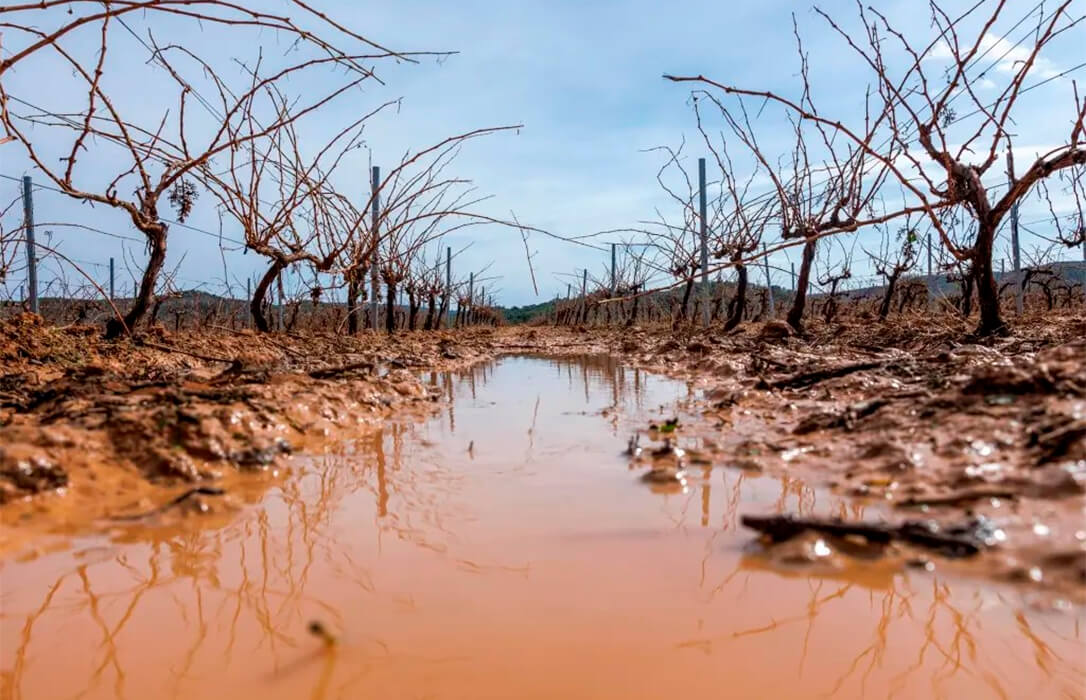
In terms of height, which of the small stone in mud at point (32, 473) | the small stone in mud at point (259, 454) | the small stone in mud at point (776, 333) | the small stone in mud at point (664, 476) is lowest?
the small stone in mud at point (664, 476)

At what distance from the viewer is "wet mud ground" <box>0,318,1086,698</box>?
0.98 meters

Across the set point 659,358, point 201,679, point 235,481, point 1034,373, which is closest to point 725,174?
point 659,358

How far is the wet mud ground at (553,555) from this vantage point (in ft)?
3.21

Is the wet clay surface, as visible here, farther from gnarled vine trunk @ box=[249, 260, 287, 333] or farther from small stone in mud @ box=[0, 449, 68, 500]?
gnarled vine trunk @ box=[249, 260, 287, 333]

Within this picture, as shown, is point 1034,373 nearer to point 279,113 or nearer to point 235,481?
point 235,481

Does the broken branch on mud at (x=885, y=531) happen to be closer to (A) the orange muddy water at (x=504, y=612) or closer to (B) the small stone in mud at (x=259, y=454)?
(A) the orange muddy water at (x=504, y=612)

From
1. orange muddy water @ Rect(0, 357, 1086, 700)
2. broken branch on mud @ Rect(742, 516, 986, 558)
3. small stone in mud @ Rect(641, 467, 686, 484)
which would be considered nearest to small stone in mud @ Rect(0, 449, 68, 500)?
orange muddy water @ Rect(0, 357, 1086, 700)

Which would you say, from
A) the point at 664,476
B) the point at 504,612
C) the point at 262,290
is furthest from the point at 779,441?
the point at 262,290

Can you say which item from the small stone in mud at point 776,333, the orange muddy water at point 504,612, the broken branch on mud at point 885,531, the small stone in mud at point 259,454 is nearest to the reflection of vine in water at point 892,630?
the orange muddy water at point 504,612

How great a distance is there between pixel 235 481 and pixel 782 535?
Result: 164 centimetres

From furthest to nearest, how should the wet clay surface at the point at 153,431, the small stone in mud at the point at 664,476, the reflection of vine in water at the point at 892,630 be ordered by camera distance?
the small stone in mud at the point at 664,476 < the wet clay surface at the point at 153,431 < the reflection of vine in water at the point at 892,630

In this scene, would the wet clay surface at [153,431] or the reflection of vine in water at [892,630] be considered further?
the wet clay surface at [153,431]

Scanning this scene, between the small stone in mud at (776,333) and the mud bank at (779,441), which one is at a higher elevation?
the small stone in mud at (776,333)

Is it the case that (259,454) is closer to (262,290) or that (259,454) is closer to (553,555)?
(553,555)
